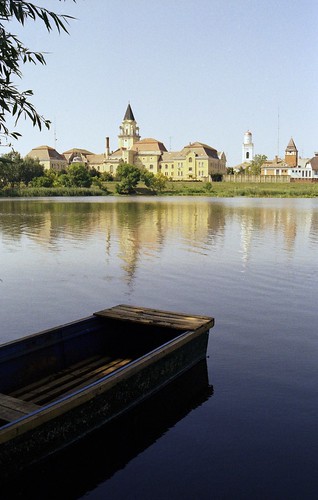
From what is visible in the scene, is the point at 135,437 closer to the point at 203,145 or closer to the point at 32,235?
the point at 32,235

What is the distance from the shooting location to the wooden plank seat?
26.3 feet

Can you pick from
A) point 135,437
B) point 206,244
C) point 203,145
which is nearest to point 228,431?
point 135,437

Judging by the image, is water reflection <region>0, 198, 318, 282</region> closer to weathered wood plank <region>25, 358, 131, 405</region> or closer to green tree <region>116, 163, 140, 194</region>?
weathered wood plank <region>25, 358, 131, 405</region>

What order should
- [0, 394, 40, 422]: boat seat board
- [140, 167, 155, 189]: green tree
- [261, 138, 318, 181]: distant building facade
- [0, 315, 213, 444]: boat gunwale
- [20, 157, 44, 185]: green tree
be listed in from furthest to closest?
[261, 138, 318, 181]: distant building facade
[140, 167, 155, 189]: green tree
[20, 157, 44, 185]: green tree
[0, 394, 40, 422]: boat seat board
[0, 315, 213, 444]: boat gunwale

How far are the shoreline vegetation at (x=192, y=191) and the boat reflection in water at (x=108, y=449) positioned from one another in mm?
102077

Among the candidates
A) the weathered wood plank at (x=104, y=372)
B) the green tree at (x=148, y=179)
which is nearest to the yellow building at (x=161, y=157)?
the green tree at (x=148, y=179)

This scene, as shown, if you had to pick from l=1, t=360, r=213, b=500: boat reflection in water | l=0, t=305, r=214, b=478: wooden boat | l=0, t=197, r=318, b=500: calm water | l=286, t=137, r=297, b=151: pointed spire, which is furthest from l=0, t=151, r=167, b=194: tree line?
l=1, t=360, r=213, b=500: boat reflection in water

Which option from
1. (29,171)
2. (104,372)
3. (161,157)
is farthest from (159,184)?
(104,372)

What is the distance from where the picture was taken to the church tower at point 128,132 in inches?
7594

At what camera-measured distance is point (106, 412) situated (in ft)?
24.8

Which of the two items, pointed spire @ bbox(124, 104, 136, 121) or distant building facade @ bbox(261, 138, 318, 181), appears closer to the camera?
distant building facade @ bbox(261, 138, 318, 181)

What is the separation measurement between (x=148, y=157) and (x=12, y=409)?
180911mm

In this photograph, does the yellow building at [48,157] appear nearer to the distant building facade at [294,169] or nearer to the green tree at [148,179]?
the green tree at [148,179]

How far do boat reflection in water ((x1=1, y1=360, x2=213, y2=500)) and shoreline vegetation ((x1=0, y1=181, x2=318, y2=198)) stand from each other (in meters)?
102
